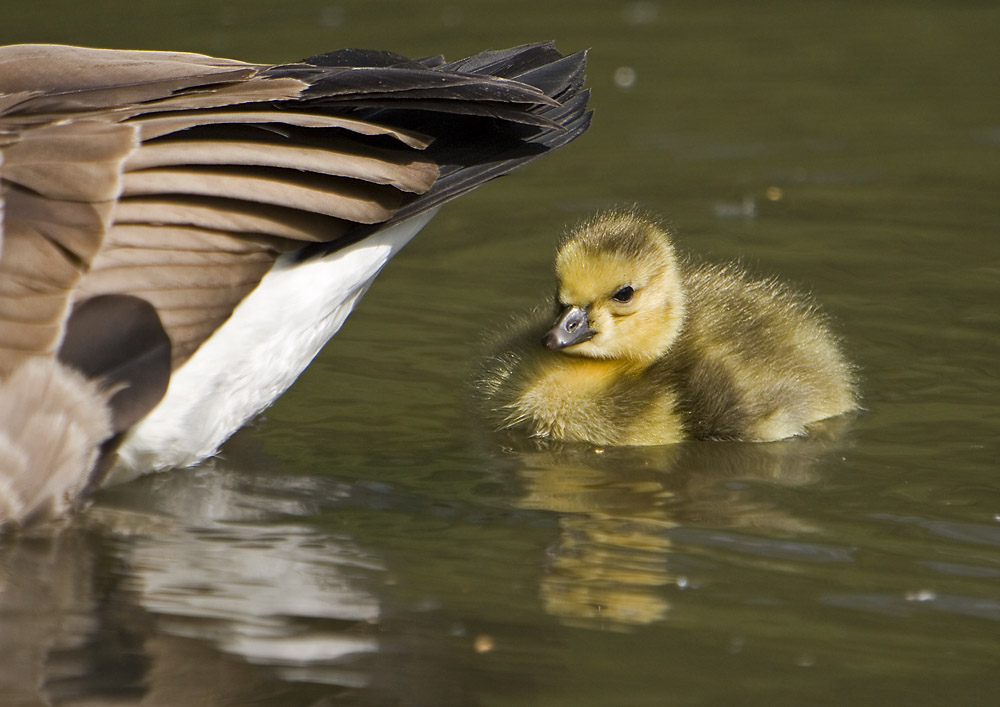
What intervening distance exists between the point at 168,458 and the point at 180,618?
0.60 m

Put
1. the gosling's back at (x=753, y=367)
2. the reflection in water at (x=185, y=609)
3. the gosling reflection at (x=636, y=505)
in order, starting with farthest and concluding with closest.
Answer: the gosling's back at (x=753, y=367) < the gosling reflection at (x=636, y=505) < the reflection in water at (x=185, y=609)

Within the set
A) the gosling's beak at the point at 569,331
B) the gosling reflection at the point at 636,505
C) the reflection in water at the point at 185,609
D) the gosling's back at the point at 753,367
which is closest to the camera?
the reflection in water at the point at 185,609

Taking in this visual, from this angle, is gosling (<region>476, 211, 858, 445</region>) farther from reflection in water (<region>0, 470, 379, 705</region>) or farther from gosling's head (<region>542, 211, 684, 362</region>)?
reflection in water (<region>0, 470, 379, 705</region>)

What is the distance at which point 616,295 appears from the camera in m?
3.63

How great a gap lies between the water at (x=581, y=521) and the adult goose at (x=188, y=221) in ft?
0.94

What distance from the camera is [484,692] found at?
8.11 feet

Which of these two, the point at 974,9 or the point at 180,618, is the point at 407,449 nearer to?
the point at 180,618

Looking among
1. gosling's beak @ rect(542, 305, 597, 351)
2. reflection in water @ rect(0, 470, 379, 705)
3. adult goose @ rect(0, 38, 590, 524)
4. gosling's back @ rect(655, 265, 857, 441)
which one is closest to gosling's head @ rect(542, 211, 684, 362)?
gosling's beak @ rect(542, 305, 597, 351)

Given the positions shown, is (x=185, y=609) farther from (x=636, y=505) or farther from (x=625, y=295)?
(x=625, y=295)

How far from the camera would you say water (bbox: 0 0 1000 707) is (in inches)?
100

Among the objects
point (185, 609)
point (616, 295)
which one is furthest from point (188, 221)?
point (616, 295)

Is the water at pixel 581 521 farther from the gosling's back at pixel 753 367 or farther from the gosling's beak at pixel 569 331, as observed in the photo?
the gosling's beak at pixel 569 331

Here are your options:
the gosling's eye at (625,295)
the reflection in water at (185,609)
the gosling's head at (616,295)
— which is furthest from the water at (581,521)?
the gosling's eye at (625,295)

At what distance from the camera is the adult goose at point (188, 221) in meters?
2.86
